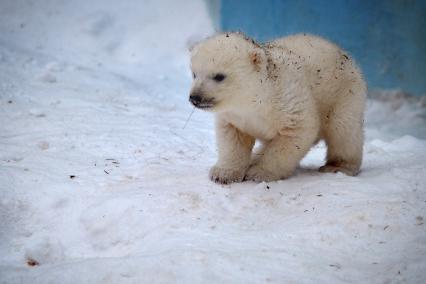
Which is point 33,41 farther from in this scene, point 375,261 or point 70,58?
point 375,261

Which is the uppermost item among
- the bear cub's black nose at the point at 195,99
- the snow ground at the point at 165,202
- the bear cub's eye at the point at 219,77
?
the bear cub's eye at the point at 219,77

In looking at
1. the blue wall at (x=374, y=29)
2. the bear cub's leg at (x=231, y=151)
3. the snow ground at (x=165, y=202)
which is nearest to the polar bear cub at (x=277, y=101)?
the bear cub's leg at (x=231, y=151)

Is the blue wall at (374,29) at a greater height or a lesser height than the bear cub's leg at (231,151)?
greater

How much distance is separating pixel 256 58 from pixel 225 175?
3.03 feet

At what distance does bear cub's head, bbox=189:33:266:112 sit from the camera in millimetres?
3658

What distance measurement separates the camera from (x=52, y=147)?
4.69 meters

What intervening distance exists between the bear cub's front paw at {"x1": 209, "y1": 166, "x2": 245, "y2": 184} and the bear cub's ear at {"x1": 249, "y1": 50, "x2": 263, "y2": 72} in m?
0.82

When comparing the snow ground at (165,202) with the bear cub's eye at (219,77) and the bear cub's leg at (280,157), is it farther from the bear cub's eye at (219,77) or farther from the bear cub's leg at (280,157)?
the bear cub's eye at (219,77)

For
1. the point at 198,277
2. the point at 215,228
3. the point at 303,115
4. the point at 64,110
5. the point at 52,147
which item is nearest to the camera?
the point at 198,277

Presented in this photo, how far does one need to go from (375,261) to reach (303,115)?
1473 millimetres

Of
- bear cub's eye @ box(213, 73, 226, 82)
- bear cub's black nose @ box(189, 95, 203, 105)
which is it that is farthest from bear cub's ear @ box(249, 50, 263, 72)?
bear cub's black nose @ box(189, 95, 203, 105)

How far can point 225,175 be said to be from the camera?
4.00 m


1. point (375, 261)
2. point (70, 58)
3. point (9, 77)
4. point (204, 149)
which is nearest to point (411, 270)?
point (375, 261)

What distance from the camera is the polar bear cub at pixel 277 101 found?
3707 millimetres
